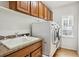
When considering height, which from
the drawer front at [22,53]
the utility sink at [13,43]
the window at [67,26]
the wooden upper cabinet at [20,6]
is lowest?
the drawer front at [22,53]

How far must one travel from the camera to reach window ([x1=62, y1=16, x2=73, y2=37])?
422 cm

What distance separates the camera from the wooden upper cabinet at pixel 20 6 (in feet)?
5.08

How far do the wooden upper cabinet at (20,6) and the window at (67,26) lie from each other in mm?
2840

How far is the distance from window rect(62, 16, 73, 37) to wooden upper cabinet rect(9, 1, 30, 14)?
284 centimetres

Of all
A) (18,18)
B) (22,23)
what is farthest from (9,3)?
(22,23)

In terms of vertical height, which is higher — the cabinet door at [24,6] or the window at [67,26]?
the cabinet door at [24,6]

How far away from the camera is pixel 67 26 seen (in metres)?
4.33

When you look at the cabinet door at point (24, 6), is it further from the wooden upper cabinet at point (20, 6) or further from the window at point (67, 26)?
the window at point (67, 26)

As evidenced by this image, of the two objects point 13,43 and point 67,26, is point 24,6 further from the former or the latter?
point 67,26

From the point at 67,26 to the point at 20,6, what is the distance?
319 cm

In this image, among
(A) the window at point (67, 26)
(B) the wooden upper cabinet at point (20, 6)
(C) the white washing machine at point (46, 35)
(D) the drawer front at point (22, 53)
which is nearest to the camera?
(D) the drawer front at point (22, 53)

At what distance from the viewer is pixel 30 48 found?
166cm

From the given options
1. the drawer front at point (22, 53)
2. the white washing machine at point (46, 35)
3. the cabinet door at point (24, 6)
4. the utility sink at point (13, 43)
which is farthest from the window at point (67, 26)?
the drawer front at point (22, 53)

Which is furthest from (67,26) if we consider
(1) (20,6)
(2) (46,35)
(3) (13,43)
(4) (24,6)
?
(3) (13,43)
